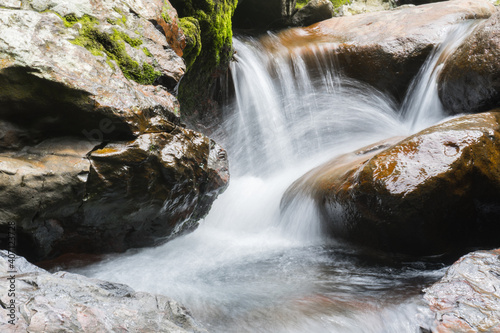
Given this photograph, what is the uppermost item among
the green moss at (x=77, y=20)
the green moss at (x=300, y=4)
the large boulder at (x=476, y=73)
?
the green moss at (x=300, y=4)

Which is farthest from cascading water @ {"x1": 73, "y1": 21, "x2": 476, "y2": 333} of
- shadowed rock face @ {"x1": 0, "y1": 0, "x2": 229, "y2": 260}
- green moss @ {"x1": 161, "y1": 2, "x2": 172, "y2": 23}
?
green moss @ {"x1": 161, "y1": 2, "x2": 172, "y2": 23}

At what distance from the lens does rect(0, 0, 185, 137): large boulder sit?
9.73 feet

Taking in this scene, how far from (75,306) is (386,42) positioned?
7.63 m

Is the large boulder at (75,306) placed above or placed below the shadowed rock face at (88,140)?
below

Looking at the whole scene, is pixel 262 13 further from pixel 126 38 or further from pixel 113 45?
pixel 113 45

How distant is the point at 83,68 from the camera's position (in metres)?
3.32

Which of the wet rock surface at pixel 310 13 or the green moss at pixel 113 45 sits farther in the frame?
the wet rock surface at pixel 310 13

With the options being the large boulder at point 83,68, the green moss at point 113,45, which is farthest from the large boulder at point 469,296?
the green moss at point 113,45

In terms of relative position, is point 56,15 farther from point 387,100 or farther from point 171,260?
point 387,100

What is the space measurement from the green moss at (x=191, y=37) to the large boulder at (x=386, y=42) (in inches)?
121

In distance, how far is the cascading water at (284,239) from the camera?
294 centimetres

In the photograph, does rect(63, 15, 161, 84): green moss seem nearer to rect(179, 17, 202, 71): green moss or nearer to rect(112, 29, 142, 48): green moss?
rect(112, 29, 142, 48): green moss

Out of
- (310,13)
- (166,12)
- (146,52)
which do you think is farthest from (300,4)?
(146,52)

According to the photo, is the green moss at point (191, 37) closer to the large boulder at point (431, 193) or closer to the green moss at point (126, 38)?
the green moss at point (126, 38)
